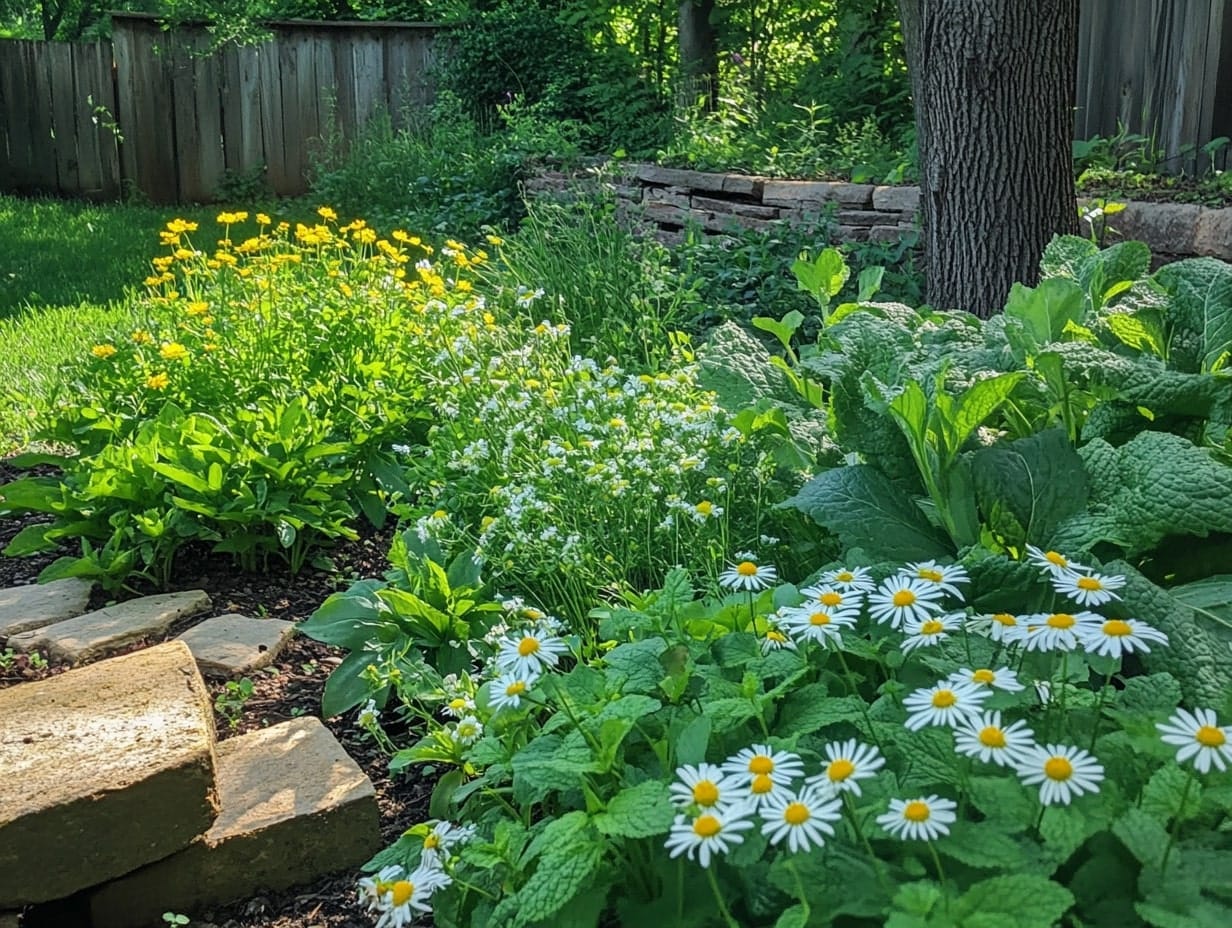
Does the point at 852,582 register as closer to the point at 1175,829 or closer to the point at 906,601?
the point at 906,601

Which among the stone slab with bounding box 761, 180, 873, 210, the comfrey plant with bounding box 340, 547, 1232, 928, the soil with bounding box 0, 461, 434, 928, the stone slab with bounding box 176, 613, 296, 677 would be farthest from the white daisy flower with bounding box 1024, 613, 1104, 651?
the stone slab with bounding box 761, 180, 873, 210

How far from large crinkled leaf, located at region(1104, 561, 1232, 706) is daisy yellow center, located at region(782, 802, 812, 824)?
0.70 meters

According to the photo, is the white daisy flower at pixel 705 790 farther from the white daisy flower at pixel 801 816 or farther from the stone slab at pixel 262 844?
the stone slab at pixel 262 844

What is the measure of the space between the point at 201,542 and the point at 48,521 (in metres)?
0.67

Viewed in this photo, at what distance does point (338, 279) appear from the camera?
14.6 feet

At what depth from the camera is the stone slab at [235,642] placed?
8.97 feet

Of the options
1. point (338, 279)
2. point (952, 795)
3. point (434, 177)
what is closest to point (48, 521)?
point (338, 279)

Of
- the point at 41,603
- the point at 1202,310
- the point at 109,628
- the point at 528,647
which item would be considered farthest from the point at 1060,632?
the point at 41,603

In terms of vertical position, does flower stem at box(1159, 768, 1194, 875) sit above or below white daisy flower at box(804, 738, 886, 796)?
below

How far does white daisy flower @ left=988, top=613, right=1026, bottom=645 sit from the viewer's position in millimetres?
1374

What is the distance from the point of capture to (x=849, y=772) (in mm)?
1174

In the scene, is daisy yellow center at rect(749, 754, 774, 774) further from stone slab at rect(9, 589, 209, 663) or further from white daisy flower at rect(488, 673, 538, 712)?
stone slab at rect(9, 589, 209, 663)

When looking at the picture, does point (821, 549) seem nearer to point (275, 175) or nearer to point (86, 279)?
point (86, 279)

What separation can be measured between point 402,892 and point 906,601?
752 mm
